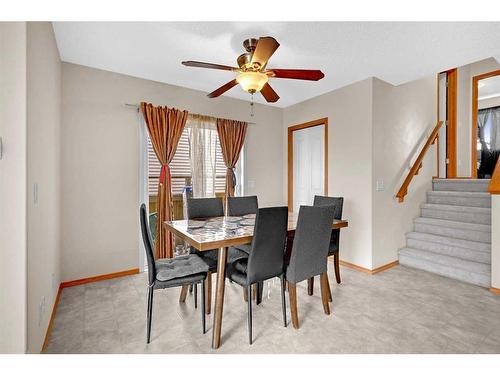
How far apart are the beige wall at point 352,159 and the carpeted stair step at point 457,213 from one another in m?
1.38

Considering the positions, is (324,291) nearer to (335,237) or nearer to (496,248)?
(335,237)

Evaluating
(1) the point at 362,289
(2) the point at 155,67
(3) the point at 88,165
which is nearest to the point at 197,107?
(2) the point at 155,67

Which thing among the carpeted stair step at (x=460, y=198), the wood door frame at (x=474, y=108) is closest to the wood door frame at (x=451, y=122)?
the wood door frame at (x=474, y=108)

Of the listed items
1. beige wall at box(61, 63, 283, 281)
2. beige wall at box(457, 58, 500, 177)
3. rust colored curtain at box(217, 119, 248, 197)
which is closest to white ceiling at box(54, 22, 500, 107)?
beige wall at box(61, 63, 283, 281)

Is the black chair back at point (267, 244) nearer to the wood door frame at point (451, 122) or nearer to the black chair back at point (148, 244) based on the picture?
the black chair back at point (148, 244)

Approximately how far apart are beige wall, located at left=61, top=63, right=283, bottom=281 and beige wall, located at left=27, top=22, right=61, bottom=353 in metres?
0.73

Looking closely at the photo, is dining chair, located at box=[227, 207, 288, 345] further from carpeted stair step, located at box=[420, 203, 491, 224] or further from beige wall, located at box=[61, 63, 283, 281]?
carpeted stair step, located at box=[420, 203, 491, 224]

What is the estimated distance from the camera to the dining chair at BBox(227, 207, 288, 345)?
6.03 feet

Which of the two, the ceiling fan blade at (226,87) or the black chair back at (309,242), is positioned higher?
the ceiling fan blade at (226,87)

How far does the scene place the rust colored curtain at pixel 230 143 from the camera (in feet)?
12.8

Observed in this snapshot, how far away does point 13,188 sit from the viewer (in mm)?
1306

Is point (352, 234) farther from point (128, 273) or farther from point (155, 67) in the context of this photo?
point (155, 67)

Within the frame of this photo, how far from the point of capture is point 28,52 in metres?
1.39

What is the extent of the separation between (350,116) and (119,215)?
10.6 ft
